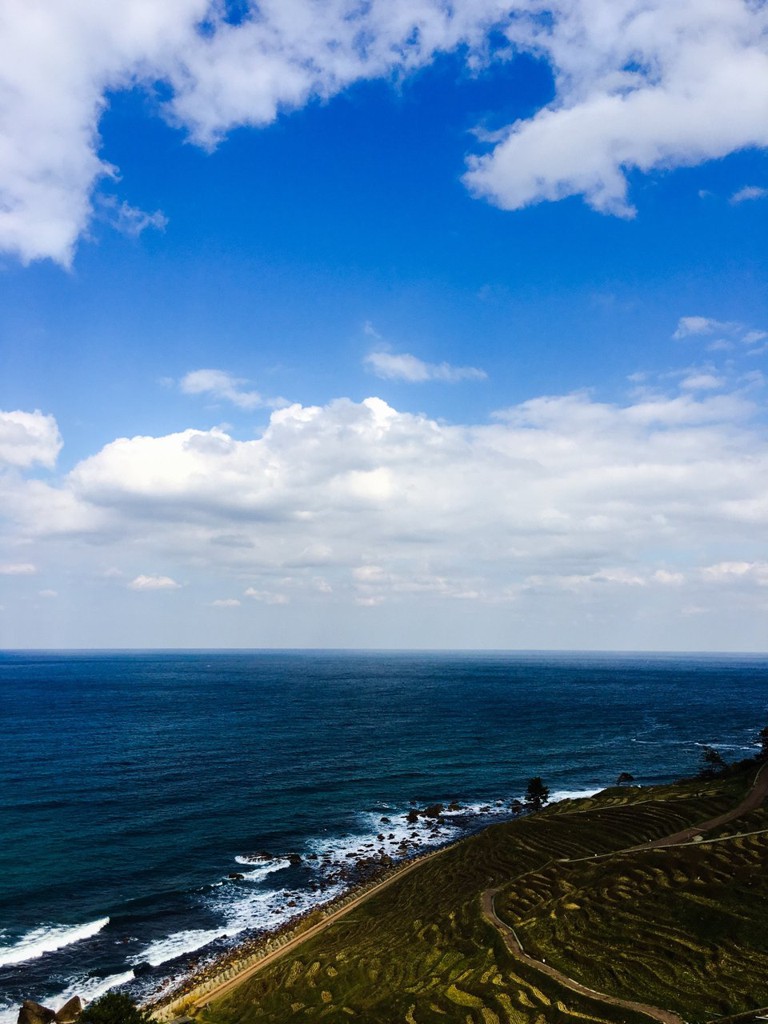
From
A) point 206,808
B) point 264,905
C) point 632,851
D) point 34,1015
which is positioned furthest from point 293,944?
point 206,808

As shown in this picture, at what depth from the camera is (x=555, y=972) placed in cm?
4803

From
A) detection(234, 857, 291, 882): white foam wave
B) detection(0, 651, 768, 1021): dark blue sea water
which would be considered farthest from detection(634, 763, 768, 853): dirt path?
detection(234, 857, 291, 882): white foam wave

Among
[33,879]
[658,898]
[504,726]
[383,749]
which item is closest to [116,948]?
[33,879]

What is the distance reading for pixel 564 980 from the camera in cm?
4688

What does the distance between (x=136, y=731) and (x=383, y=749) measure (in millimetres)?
76645

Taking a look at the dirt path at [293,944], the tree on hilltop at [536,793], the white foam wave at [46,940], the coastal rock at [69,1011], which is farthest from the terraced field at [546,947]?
the tree on hilltop at [536,793]

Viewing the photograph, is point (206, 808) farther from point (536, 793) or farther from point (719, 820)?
point (719, 820)

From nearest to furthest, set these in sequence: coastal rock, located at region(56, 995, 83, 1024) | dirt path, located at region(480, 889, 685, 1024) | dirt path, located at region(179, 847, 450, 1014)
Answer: dirt path, located at region(480, 889, 685, 1024), coastal rock, located at region(56, 995, 83, 1024), dirt path, located at region(179, 847, 450, 1014)

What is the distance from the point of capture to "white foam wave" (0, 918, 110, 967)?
208 feet

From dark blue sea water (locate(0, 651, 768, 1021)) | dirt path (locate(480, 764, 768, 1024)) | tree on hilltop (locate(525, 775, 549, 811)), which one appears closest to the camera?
A: dirt path (locate(480, 764, 768, 1024))

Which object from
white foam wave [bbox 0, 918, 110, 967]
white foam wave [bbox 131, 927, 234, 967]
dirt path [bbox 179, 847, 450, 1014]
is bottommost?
white foam wave [bbox 131, 927, 234, 967]

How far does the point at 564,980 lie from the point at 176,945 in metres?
44.4

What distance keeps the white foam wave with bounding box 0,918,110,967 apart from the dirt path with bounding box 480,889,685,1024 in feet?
149

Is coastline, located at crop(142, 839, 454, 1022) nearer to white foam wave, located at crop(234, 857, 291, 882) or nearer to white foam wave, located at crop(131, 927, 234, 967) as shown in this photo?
white foam wave, located at crop(131, 927, 234, 967)
